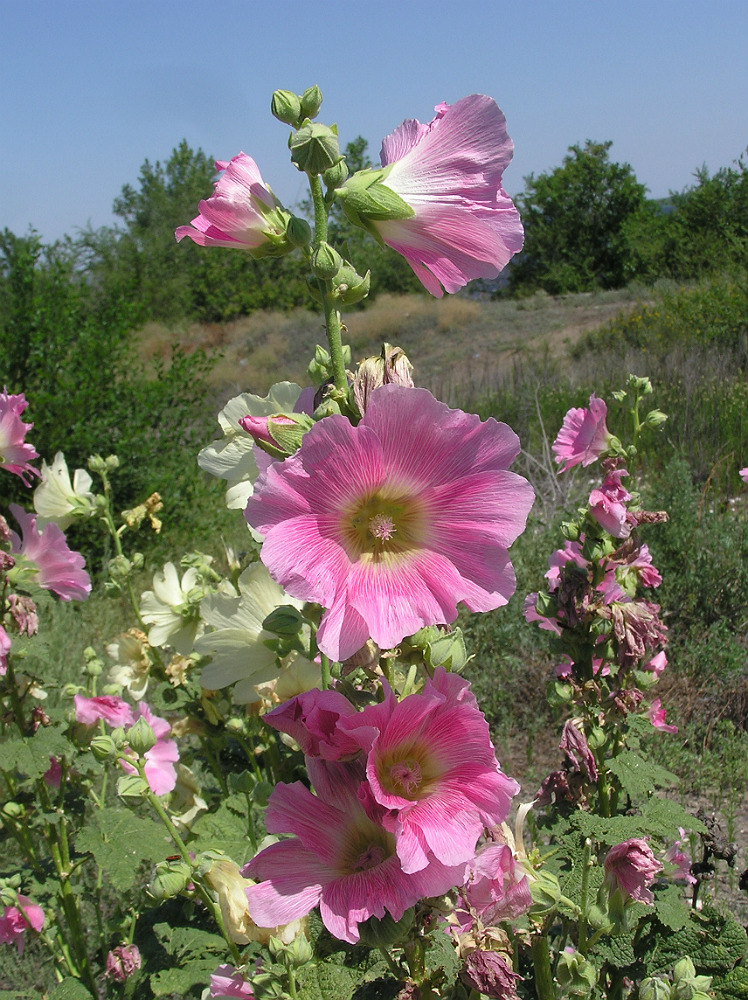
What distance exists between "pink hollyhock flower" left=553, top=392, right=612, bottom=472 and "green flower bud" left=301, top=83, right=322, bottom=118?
121cm

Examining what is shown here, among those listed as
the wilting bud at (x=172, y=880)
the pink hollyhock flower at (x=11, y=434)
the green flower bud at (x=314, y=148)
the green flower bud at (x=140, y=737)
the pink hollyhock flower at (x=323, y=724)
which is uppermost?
the green flower bud at (x=314, y=148)

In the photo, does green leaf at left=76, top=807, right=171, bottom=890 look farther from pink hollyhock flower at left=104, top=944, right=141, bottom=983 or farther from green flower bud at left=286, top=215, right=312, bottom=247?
green flower bud at left=286, top=215, right=312, bottom=247

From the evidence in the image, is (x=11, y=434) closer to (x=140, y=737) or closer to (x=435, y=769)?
(x=140, y=737)

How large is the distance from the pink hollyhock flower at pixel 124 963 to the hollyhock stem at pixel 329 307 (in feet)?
4.71

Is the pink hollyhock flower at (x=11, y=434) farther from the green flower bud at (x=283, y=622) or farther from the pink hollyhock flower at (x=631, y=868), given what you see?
the pink hollyhock flower at (x=631, y=868)

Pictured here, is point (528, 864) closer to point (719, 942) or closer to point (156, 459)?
point (719, 942)

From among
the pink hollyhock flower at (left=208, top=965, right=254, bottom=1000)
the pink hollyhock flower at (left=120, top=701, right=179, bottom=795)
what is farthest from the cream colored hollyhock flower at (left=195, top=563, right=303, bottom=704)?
the pink hollyhock flower at (left=120, top=701, right=179, bottom=795)

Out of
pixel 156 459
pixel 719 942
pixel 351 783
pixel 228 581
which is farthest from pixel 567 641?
pixel 156 459

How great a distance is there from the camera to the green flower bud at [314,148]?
0.79 meters

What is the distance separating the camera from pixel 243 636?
120 cm

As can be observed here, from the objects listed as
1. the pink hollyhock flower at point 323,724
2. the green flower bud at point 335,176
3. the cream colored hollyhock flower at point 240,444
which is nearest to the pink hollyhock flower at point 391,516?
the pink hollyhock flower at point 323,724

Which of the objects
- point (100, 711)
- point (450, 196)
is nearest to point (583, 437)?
point (450, 196)

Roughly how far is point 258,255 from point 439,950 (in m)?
0.89

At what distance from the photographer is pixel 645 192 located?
32625mm
